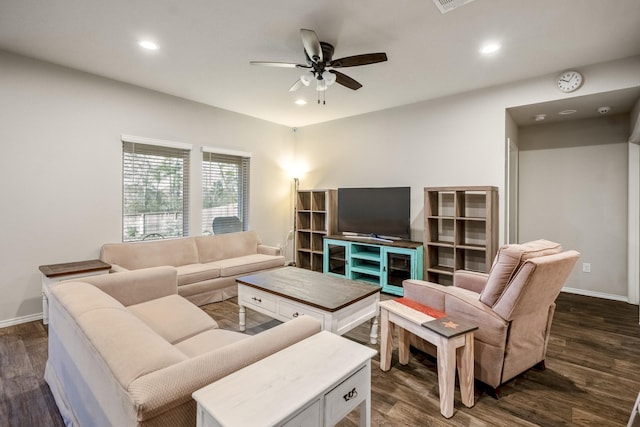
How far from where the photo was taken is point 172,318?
2.10m

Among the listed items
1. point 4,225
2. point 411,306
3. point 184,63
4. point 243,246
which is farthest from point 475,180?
point 4,225

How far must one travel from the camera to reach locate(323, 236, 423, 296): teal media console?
13.2 ft

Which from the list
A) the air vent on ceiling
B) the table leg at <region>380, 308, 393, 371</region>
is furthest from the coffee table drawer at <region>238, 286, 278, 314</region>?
the air vent on ceiling

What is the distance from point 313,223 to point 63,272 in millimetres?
3417

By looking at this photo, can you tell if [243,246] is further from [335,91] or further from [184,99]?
[335,91]

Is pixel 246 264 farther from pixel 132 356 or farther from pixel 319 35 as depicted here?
pixel 132 356

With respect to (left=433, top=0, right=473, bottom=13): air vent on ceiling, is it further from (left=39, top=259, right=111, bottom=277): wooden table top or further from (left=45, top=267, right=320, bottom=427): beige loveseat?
(left=39, top=259, right=111, bottom=277): wooden table top

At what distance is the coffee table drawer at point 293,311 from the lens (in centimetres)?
228

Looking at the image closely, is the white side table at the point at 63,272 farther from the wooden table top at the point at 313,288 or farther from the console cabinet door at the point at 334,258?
the console cabinet door at the point at 334,258

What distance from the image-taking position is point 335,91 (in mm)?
4016

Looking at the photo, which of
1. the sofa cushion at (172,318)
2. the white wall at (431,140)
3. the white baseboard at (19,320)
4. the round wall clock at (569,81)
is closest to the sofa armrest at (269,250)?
the white wall at (431,140)

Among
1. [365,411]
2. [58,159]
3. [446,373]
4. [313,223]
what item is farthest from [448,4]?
[58,159]

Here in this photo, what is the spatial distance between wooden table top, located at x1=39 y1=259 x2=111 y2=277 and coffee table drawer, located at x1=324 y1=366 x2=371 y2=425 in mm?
3071

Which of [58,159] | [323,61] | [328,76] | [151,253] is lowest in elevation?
[151,253]
